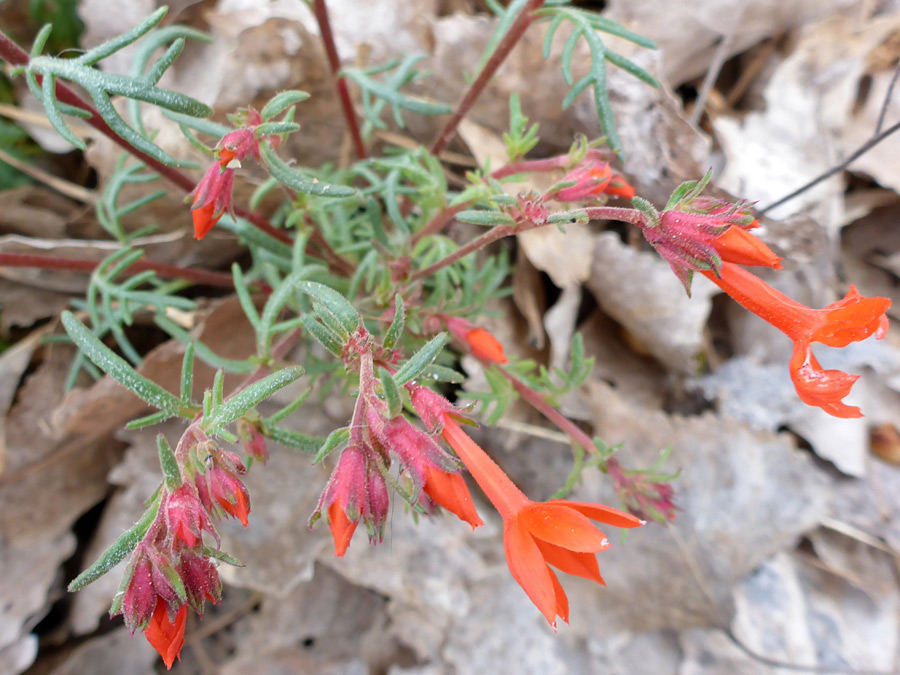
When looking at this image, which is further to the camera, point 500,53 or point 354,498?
point 500,53

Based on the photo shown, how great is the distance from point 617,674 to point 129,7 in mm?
4535

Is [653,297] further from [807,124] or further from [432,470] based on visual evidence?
[432,470]

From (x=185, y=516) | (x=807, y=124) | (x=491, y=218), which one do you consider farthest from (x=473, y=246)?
(x=807, y=124)

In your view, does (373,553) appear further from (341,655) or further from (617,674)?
(617,674)

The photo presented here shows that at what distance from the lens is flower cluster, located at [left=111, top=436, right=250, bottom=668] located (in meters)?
1.55

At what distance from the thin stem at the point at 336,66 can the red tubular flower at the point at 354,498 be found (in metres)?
1.94

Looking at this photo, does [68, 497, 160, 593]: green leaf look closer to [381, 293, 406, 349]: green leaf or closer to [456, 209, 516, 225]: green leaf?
[381, 293, 406, 349]: green leaf

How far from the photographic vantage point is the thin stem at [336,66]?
8.41ft

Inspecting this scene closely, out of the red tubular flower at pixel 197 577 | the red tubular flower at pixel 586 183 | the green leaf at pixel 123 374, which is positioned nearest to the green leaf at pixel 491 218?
the red tubular flower at pixel 586 183

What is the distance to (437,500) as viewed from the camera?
1.61 meters

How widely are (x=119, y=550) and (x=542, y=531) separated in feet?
3.81

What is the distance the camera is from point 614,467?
239cm

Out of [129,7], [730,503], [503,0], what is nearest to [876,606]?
[730,503]

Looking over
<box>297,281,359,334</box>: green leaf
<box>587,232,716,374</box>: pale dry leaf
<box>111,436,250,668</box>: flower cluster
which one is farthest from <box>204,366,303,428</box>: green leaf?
<box>587,232,716,374</box>: pale dry leaf
